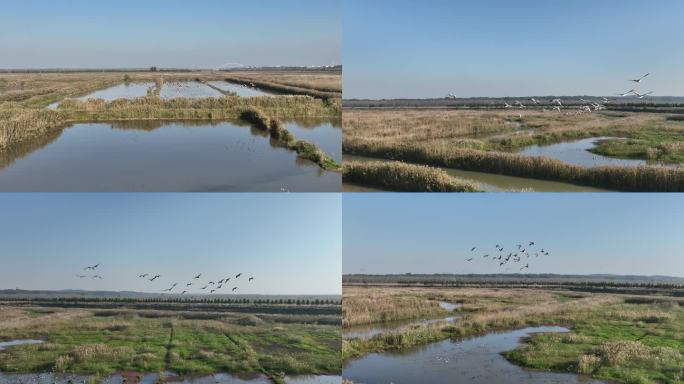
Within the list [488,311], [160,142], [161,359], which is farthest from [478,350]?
[160,142]

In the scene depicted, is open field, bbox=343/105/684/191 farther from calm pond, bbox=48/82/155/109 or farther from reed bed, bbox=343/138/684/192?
calm pond, bbox=48/82/155/109

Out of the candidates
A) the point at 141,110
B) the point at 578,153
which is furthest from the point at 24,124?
the point at 578,153

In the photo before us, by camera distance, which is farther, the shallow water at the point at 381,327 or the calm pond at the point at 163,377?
the shallow water at the point at 381,327

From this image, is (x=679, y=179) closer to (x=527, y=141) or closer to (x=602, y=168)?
(x=602, y=168)

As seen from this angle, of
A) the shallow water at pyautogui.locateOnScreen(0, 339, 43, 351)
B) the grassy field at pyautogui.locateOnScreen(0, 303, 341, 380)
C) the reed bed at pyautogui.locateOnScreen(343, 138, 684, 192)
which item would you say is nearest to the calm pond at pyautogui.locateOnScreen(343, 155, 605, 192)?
the reed bed at pyautogui.locateOnScreen(343, 138, 684, 192)

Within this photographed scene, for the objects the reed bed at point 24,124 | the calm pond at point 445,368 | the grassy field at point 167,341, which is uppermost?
the reed bed at point 24,124

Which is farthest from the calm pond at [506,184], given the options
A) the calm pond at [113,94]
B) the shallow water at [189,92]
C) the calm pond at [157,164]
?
the calm pond at [113,94]

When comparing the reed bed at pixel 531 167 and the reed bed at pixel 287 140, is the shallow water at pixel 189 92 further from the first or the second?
the reed bed at pixel 531 167
